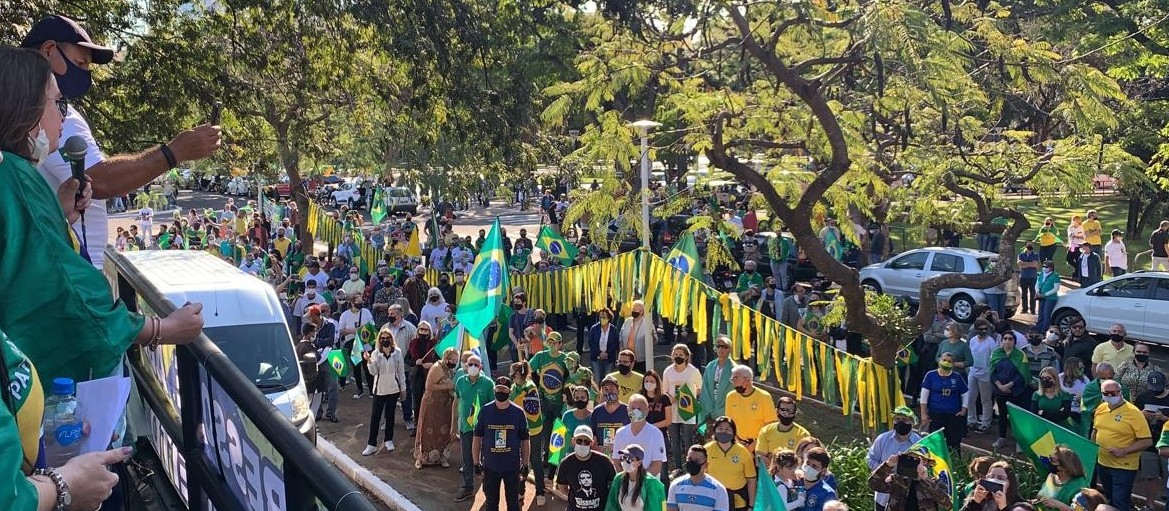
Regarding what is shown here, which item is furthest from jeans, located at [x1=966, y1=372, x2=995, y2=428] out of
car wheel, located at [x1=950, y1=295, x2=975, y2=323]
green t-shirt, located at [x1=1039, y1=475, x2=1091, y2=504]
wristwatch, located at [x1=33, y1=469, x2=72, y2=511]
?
wristwatch, located at [x1=33, y1=469, x2=72, y2=511]

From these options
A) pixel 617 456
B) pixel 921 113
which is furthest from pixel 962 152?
pixel 617 456

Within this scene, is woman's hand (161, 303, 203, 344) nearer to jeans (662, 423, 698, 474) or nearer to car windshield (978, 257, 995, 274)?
jeans (662, 423, 698, 474)

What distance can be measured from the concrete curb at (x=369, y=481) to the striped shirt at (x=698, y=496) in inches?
143

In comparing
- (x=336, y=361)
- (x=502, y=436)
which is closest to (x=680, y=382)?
(x=502, y=436)

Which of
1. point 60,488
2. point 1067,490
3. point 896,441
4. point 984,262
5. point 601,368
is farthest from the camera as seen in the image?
point 984,262

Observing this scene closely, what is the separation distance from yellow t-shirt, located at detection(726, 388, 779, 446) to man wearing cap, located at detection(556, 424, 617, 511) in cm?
184

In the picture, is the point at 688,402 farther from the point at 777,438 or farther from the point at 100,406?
the point at 100,406

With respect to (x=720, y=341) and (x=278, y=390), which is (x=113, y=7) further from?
(x=720, y=341)

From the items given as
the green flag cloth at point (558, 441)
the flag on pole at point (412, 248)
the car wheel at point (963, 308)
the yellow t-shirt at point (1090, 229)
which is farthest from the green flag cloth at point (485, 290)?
the yellow t-shirt at point (1090, 229)

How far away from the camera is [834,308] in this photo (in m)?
14.1

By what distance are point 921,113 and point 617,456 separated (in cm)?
624

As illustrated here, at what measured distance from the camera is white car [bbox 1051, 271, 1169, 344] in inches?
669

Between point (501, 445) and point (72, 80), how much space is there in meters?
7.22

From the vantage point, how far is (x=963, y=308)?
19.6 m
